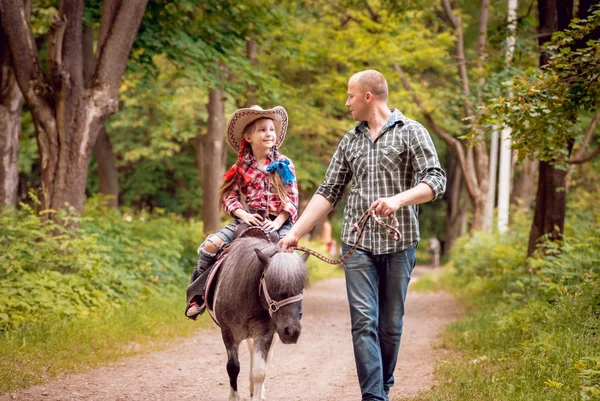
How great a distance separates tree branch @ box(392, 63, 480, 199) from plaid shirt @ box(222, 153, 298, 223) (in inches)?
701

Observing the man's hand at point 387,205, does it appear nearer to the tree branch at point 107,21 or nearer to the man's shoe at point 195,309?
the man's shoe at point 195,309

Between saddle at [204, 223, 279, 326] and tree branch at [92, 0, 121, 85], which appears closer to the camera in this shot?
saddle at [204, 223, 279, 326]

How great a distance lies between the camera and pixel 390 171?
5.55 meters

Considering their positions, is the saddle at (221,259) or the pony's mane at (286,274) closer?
the pony's mane at (286,274)

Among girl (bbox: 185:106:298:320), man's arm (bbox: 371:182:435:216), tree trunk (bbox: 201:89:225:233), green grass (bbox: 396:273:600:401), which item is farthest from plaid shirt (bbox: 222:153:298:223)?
tree trunk (bbox: 201:89:225:233)

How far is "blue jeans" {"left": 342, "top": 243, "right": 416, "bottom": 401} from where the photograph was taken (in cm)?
545

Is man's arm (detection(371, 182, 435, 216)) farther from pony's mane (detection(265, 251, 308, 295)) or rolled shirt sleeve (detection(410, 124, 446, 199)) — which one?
pony's mane (detection(265, 251, 308, 295))

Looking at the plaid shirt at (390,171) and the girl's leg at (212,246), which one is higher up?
the plaid shirt at (390,171)

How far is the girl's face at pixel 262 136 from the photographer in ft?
21.9

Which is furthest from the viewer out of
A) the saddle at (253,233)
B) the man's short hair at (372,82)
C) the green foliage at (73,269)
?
the green foliage at (73,269)

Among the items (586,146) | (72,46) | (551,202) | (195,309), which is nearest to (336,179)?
(195,309)

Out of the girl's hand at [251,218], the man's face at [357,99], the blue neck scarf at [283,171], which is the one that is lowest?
the girl's hand at [251,218]

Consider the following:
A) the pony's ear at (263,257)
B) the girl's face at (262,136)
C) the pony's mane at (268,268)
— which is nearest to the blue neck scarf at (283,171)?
the girl's face at (262,136)

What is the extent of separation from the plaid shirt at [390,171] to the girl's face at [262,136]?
117 cm
